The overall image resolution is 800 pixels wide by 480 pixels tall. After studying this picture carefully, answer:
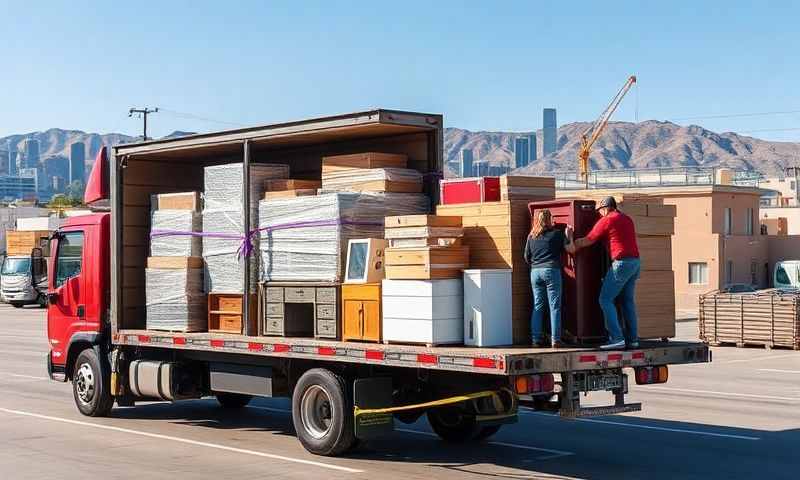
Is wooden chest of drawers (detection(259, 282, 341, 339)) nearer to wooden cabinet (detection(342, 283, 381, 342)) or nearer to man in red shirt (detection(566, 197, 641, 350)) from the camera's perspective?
wooden cabinet (detection(342, 283, 381, 342))

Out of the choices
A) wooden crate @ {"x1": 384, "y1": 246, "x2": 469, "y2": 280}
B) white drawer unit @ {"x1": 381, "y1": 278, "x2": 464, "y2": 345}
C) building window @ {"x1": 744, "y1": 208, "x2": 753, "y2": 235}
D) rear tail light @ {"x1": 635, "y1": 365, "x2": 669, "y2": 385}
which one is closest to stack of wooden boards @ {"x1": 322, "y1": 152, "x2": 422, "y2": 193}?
wooden crate @ {"x1": 384, "y1": 246, "x2": 469, "y2": 280}

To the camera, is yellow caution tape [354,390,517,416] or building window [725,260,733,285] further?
building window [725,260,733,285]

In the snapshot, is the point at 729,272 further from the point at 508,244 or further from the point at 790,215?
the point at 508,244

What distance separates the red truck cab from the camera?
15.9 m

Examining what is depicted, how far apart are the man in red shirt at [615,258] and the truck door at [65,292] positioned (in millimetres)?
8065

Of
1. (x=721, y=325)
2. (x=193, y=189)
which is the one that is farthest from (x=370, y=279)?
(x=721, y=325)

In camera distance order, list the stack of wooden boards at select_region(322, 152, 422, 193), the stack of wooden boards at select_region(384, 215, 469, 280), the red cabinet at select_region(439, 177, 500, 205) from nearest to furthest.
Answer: the stack of wooden boards at select_region(384, 215, 469, 280)
the red cabinet at select_region(439, 177, 500, 205)
the stack of wooden boards at select_region(322, 152, 422, 193)

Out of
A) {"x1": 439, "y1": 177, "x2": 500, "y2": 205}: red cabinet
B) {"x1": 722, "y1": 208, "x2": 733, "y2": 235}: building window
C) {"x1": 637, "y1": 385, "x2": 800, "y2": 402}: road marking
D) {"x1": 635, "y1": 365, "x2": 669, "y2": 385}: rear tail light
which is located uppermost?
{"x1": 722, "y1": 208, "x2": 733, "y2": 235}: building window

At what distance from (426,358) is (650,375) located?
235 cm

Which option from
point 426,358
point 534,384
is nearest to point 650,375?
point 534,384

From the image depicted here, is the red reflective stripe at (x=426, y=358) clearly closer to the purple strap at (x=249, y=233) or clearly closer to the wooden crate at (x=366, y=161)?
the purple strap at (x=249, y=233)

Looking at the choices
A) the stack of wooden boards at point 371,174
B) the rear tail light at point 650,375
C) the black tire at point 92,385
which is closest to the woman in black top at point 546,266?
the rear tail light at point 650,375

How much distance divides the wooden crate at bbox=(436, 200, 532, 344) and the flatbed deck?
0.51 m

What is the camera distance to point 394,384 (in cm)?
1205
